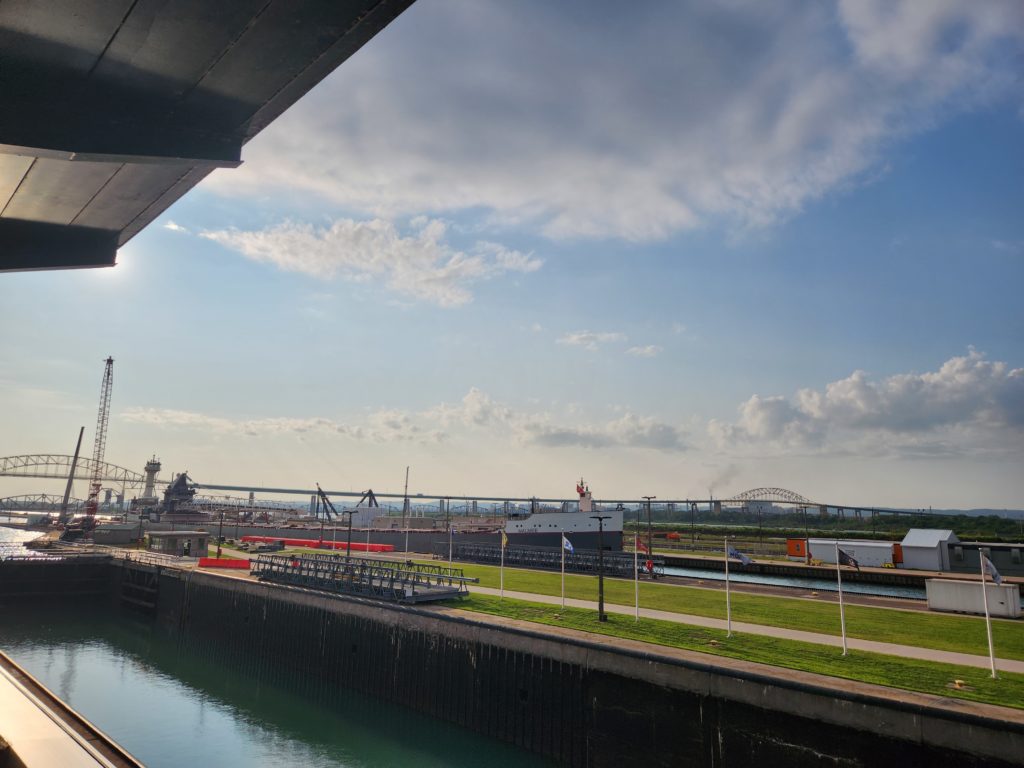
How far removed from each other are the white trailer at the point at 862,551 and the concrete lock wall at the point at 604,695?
4620 cm

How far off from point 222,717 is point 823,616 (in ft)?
91.7

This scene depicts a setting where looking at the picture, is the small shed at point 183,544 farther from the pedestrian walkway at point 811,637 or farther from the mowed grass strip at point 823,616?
the pedestrian walkway at point 811,637

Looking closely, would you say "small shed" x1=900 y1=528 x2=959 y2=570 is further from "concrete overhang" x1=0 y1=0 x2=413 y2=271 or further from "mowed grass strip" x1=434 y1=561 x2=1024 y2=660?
"concrete overhang" x1=0 y1=0 x2=413 y2=271

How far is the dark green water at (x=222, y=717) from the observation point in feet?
78.6

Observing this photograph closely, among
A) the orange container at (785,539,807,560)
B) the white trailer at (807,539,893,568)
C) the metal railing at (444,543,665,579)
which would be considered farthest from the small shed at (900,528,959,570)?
the metal railing at (444,543,665,579)

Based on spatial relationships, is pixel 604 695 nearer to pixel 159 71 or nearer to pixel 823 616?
pixel 823 616

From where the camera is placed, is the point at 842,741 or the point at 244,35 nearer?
the point at 244,35

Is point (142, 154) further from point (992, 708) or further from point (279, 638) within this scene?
point (279, 638)

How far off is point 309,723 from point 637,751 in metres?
15.5

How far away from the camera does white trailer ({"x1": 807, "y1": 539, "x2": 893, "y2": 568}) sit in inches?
2424

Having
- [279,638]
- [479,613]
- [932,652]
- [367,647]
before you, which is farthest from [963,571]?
[279,638]

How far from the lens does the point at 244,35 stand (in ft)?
16.4

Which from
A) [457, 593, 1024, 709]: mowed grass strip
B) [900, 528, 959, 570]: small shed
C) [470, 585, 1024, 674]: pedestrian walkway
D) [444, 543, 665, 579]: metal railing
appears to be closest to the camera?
[457, 593, 1024, 709]: mowed grass strip

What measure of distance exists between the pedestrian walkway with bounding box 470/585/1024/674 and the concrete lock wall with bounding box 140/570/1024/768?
507cm
